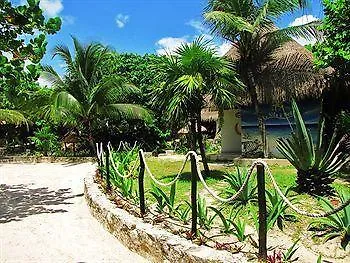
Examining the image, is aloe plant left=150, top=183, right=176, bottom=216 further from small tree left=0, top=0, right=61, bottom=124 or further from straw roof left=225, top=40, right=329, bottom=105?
straw roof left=225, top=40, right=329, bottom=105

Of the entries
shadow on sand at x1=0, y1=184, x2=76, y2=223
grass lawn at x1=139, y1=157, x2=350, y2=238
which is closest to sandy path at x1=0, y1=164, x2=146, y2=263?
shadow on sand at x1=0, y1=184, x2=76, y2=223

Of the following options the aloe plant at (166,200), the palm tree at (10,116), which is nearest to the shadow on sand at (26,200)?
the aloe plant at (166,200)

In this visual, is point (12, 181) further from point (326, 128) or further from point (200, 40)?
point (326, 128)

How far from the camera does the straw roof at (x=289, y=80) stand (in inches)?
532

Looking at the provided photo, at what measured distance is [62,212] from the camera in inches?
316

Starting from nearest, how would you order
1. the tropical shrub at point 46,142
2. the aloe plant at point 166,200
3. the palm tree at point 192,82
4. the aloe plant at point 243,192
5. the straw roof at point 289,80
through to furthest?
the aloe plant at point 166,200, the aloe plant at point 243,192, the palm tree at point 192,82, the straw roof at point 289,80, the tropical shrub at point 46,142

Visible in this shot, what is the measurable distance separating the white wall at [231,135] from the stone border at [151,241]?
11.0m

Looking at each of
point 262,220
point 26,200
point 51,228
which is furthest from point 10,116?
point 262,220

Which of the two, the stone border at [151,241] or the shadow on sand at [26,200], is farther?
the shadow on sand at [26,200]

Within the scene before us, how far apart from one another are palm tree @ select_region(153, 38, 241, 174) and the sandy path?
2966 mm

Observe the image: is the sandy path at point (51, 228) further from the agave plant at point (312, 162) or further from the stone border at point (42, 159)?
the stone border at point (42, 159)

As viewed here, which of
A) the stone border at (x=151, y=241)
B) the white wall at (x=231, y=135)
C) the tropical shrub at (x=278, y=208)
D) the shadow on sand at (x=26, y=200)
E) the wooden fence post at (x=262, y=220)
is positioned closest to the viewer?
the wooden fence post at (x=262, y=220)

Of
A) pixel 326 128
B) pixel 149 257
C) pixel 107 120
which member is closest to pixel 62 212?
pixel 149 257

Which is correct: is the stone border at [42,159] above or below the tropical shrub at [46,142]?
below
